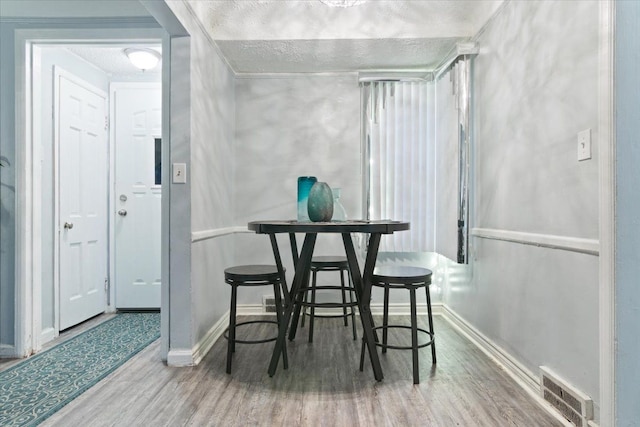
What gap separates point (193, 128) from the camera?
8.54 ft

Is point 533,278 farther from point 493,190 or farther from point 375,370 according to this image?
point 375,370

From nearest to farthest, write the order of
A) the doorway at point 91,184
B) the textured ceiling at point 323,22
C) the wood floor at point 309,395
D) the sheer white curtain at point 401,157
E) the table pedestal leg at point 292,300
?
the wood floor at point 309,395 < the table pedestal leg at point 292,300 < the textured ceiling at point 323,22 < the doorway at point 91,184 < the sheer white curtain at point 401,157

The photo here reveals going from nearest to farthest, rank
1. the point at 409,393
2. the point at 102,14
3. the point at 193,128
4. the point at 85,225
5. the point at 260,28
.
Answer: the point at 409,393, the point at 193,128, the point at 102,14, the point at 260,28, the point at 85,225

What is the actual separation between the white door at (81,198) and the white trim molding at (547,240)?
124 inches

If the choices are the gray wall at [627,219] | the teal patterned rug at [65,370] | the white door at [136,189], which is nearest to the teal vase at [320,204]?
the gray wall at [627,219]

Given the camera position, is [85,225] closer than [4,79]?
No

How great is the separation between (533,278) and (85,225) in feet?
11.3

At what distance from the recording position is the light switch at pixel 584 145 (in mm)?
1688

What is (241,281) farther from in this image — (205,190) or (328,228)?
(205,190)

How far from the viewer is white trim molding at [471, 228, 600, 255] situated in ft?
5.48

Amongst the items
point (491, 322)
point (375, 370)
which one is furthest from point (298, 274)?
point (491, 322)

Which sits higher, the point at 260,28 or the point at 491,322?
the point at 260,28

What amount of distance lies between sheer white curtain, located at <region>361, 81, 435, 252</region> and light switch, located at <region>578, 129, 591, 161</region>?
1.96 metres

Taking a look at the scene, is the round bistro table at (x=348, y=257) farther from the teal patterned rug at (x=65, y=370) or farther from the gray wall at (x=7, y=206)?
the gray wall at (x=7, y=206)
